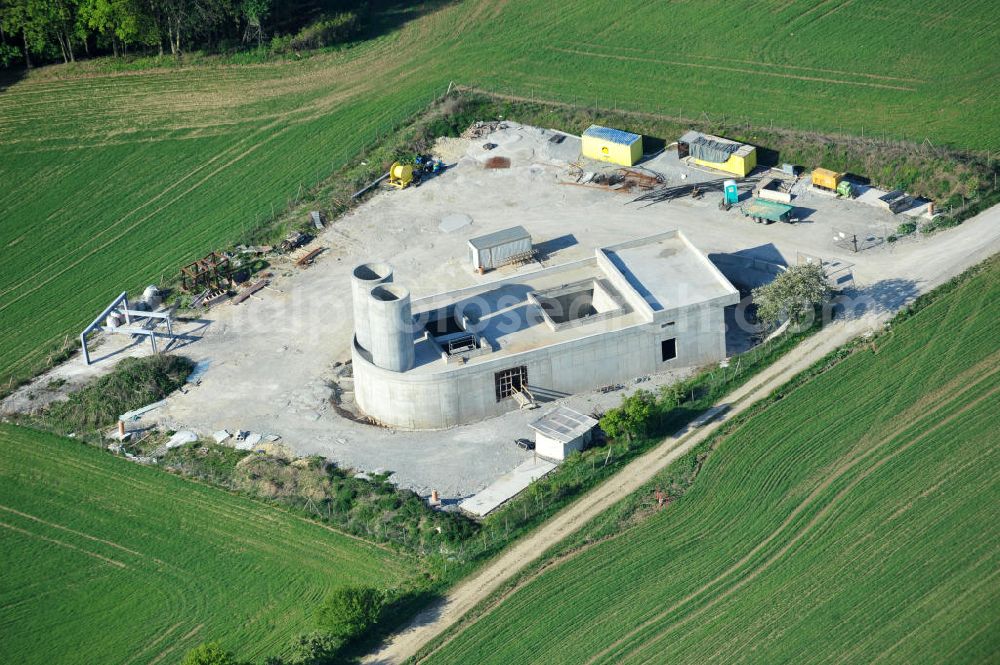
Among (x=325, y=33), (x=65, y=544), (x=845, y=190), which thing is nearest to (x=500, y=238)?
(x=845, y=190)

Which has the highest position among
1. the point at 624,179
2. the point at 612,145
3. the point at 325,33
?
the point at 325,33

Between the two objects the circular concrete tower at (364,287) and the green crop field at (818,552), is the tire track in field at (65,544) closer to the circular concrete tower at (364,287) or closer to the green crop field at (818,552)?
the green crop field at (818,552)

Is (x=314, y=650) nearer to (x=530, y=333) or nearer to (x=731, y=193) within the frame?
(x=530, y=333)

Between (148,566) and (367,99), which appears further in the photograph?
(367,99)

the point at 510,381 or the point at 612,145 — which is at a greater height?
the point at 612,145

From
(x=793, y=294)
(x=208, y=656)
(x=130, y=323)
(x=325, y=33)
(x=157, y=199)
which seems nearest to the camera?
(x=208, y=656)

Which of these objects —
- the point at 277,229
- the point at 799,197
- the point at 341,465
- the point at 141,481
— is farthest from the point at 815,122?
the point at 141,481

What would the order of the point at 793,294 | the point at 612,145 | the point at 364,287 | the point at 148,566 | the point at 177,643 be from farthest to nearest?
the point at 612,145 < the point at 793,294 < the point at 364,287 < the point at 148,566 < the point at 177,643

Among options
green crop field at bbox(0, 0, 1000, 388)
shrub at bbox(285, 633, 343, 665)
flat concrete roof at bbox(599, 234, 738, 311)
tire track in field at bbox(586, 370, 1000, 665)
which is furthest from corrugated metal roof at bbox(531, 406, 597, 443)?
green crop field at bbox(0, 0, 1000, 388)
